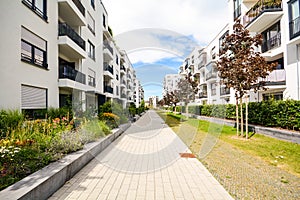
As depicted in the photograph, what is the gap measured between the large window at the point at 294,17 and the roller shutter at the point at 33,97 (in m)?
17.4

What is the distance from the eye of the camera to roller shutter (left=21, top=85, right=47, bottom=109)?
9711mm

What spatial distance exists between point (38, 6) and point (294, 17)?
57.1 feet

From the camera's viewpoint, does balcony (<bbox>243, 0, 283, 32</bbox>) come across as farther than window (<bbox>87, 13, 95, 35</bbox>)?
No

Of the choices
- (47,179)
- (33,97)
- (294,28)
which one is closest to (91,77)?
(33,97)

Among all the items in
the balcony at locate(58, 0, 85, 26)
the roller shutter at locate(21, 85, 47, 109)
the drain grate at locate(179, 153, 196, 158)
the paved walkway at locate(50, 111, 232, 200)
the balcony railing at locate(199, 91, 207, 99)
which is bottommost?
the drain grate at locate(179, 153, 196, 158)

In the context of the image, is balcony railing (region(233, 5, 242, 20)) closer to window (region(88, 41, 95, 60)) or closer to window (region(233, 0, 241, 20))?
window (region(233, 0, 241, 20))

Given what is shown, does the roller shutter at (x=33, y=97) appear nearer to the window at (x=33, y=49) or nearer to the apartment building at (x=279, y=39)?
the window at (x=33, y=49)

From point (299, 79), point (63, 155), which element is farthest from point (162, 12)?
point (299, 79)

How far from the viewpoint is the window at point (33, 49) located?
9914 mm

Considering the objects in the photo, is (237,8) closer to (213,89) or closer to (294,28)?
(294,28)

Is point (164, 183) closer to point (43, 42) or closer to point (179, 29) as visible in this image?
point (179, 29)

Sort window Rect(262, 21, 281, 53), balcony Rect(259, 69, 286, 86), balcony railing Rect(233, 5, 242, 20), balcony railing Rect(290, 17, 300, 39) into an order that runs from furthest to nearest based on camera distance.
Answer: balcony railing Rect(233, 5, 242, 20) → window Rect(262, 21, 281, 53) → balcony Rect(259, 69, 286, 86) → balcony railing Rect(290, 17, 300, 39)

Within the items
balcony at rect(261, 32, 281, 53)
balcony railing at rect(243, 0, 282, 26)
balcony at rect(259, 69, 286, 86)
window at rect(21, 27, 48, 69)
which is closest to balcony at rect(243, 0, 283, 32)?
balcony railing at rect(243, 0, 282, 26)

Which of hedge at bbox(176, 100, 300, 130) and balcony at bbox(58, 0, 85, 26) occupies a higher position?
balcony at bbox(58, 0, 85, 26)
